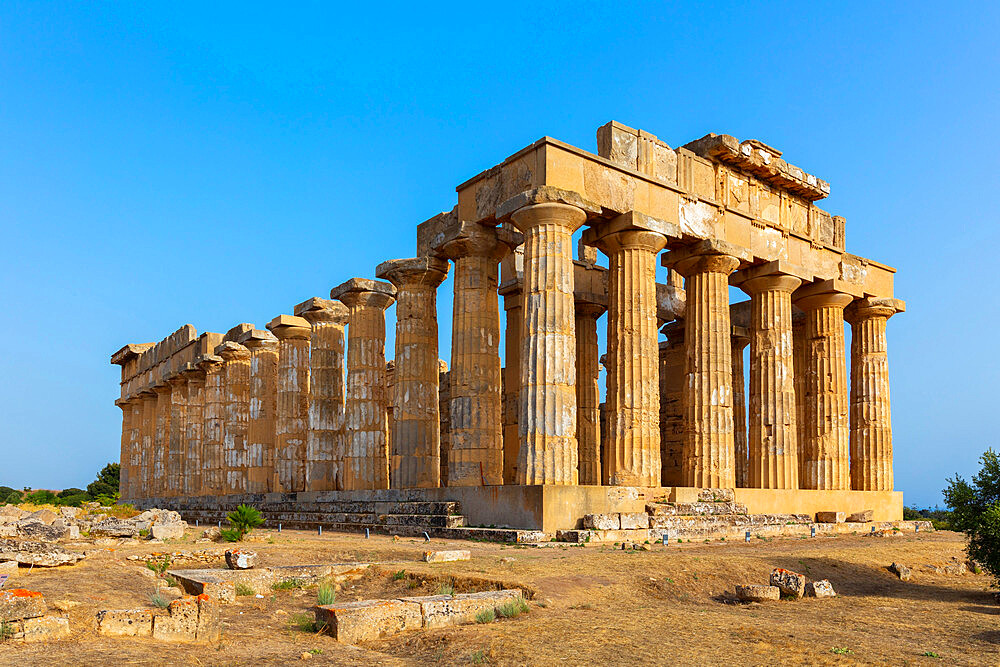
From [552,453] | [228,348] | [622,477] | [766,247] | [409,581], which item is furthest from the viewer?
[228,348]

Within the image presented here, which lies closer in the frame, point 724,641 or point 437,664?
point 437,664

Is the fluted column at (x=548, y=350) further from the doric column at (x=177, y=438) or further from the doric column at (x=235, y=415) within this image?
the doric column at (x=177, y=438)

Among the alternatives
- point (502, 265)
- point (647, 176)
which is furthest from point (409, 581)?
point (502, 265)

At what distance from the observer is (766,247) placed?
22938 millimetres

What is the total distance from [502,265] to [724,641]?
723 inches

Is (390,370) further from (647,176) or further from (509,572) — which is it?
(509,572)

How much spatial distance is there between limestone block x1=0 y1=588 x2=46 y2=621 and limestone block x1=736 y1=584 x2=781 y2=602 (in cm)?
791

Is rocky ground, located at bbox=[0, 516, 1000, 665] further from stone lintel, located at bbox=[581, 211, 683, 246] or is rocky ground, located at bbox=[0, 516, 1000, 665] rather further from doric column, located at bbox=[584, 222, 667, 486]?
stone lintel, located at bbox=[581, 211, 683, 246]

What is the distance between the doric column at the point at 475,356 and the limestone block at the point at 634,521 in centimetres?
406

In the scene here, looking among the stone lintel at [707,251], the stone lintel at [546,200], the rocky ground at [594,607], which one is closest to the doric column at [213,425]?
the rocky ground at [594,607]

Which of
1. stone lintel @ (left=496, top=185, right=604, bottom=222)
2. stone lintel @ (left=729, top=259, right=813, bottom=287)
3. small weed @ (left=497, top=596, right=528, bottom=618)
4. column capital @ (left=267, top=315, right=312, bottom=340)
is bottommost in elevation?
small weed @ (left=497, top=596, right=528, bottom=618)

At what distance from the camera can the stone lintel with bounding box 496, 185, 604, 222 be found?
17.8m

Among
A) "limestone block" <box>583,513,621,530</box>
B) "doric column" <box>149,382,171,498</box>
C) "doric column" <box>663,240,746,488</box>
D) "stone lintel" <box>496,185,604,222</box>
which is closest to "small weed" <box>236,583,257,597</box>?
"limestone block" <box>583,513,621,530</box>

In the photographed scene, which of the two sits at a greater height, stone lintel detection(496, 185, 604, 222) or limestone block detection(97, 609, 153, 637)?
stone lintel detection(496, 185, 604, 222)
